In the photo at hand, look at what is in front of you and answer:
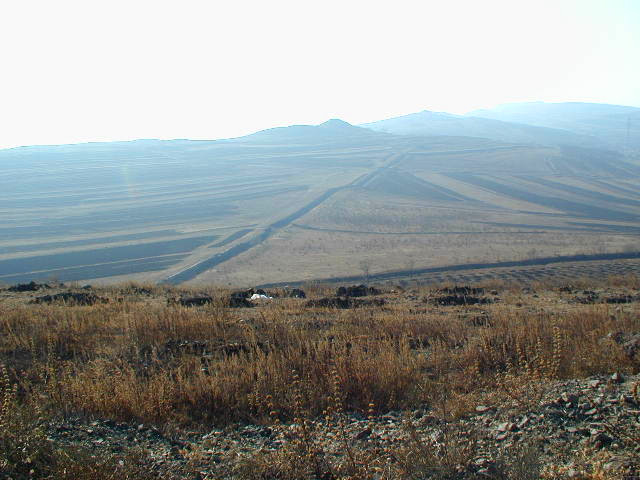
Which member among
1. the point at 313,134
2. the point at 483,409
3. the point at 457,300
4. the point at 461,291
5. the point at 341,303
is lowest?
the point at 461,291

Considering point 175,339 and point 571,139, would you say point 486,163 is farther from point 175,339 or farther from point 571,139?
point 175,339

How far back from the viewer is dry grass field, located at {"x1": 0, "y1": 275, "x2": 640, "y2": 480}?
2451mm

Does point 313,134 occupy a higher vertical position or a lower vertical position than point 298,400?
higher

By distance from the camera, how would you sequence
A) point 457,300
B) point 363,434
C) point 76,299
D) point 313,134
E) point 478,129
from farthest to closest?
point 478,129 < point 313,134 < point 457,300 < point 76,299 < point 363,434

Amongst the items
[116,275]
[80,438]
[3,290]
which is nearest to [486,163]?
[116,275]

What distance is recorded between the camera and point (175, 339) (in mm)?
4906

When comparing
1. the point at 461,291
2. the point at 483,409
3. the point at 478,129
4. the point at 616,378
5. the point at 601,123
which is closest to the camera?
the point at 483,409

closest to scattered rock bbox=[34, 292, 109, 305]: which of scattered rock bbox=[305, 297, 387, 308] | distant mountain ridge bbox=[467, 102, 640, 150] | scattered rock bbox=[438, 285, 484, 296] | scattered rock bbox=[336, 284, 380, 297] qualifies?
scattered rock bbox=[305, 297, 387, 308]

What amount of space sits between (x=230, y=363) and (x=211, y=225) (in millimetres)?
44638

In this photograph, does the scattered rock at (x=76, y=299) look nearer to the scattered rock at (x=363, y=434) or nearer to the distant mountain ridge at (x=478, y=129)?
the scattered rock at (x=363, y=434)

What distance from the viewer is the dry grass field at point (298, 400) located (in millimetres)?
2451

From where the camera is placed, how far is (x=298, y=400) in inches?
124

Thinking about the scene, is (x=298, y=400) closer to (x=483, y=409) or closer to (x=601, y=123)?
(x=483, y=409)

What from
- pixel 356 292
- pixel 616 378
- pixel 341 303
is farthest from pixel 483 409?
pixel 356 292
